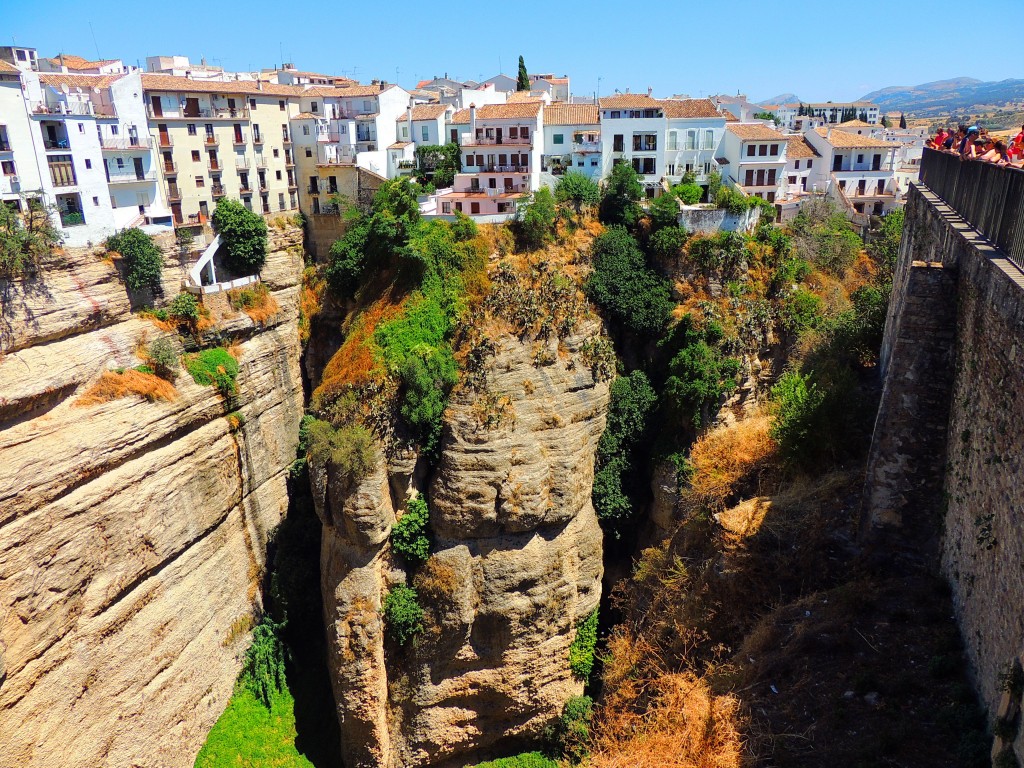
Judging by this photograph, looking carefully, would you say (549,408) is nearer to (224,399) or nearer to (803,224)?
(224,399)

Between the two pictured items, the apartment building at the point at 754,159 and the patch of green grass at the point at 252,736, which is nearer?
the patch of green grass at the point at 252,736

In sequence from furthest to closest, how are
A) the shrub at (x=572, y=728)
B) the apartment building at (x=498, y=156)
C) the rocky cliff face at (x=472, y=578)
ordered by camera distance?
1. the apartment building at (x=498, y=156)
2. the shrub at (x=572, y=728)
3. the rocky cliff face at (x=472, y=578)

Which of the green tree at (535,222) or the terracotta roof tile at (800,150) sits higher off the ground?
the terracotta roof tile at (800,150)

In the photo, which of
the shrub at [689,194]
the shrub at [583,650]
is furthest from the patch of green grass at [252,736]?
the shrub at [689,194]

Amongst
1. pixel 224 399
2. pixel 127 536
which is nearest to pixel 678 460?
pixel 224 399

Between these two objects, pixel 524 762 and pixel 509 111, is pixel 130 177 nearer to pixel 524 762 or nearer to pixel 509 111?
pixel 509 111

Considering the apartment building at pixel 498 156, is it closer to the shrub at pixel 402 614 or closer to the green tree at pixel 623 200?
the green tree at pixel 623 200

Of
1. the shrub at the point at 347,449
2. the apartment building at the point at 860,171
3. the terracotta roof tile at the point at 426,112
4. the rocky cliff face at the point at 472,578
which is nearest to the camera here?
the shrub at the point at 347,449
